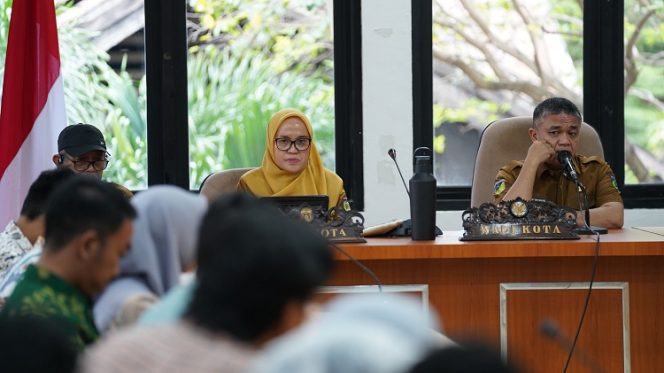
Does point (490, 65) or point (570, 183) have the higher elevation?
point (490, 65)

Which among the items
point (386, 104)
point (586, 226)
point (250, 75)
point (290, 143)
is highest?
point (250, 75)

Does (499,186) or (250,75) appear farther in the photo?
(250,75)

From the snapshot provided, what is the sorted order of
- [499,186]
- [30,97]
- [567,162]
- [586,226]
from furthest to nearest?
1. [30,97]
2. [499,186]
3. [567,162]
4. [586,226]

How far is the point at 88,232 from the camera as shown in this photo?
73.4 inches

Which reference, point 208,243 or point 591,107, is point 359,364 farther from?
point 591,107

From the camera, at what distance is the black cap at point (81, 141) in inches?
163

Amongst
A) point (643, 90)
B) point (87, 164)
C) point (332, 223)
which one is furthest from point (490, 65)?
point (87, 164)

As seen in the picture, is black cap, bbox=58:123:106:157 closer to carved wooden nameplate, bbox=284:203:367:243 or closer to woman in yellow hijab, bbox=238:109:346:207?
woman in yellow hijab, bbox=238:109:346:207

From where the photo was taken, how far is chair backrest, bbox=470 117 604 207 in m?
4.44

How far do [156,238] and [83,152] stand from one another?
7.41ft

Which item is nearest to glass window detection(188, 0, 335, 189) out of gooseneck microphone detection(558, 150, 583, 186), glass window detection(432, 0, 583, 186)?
glass window detection(432, 0, 583, 186)

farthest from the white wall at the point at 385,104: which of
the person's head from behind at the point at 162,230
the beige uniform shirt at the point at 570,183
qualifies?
the person's head from behind at the point at 162,230

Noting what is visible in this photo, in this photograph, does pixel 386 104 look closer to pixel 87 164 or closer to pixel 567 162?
pixel 567 162

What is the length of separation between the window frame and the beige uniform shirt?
1002 millimetres
